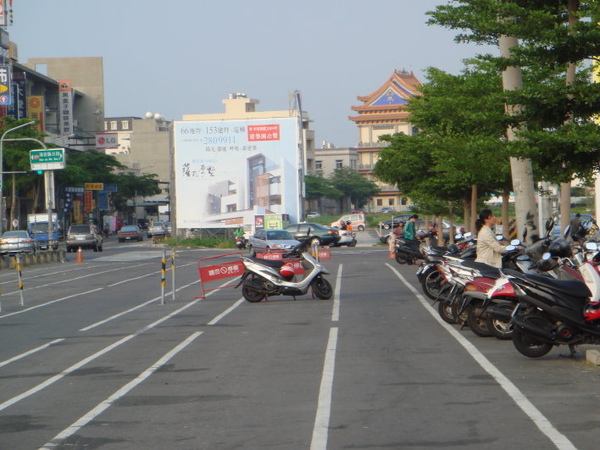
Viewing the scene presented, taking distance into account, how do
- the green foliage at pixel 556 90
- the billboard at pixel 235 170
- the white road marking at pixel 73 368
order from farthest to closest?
the billboard at pixel 235 170
the green foliage at pixel 556 90
the white road marking at pixel 73 368

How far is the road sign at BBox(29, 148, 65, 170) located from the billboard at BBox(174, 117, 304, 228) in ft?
60.0

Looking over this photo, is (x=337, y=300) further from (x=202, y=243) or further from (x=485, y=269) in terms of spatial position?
(x=202, y=243)

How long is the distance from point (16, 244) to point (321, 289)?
33.5m

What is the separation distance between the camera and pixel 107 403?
9797 millimetres

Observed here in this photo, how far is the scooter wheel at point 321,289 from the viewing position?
21.6 m

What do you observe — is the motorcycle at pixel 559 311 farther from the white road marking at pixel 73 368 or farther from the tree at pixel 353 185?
the tree at pixel 353 185

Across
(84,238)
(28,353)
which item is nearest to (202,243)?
(84,238)

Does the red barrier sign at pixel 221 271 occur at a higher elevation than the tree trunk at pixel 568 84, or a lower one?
lower

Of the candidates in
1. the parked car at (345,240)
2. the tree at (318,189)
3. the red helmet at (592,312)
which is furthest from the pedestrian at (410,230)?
the tree at (318,189)

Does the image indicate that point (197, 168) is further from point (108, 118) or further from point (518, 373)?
point (108, 118)

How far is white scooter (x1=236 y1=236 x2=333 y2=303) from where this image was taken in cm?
2123

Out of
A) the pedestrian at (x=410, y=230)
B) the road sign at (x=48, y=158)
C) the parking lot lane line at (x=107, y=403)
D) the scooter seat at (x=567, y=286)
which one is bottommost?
the parking lot lane line at (x=107, y=403)

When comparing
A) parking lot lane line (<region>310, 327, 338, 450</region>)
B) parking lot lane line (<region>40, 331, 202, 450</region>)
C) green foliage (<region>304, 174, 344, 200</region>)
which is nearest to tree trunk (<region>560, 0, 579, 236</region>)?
parking lot lane line (<region>310, 327, 338, 450</region>)

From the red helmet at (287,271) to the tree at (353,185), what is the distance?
101 m
